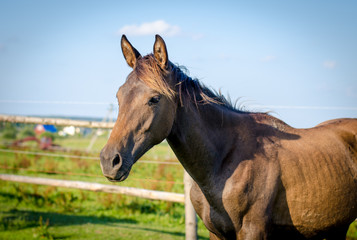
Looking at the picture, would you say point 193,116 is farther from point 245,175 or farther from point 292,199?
point 292,199

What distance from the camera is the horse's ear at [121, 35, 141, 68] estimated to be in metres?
2.41

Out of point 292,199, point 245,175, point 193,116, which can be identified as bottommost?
point 292,199

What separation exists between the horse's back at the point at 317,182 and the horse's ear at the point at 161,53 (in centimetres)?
119

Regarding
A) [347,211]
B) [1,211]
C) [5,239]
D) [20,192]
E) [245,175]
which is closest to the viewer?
[245,175]

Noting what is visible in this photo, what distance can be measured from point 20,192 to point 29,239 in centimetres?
250

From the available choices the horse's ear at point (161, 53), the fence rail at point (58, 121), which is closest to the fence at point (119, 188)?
the fence rail at point (58, 121)

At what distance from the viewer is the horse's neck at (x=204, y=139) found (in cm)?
235

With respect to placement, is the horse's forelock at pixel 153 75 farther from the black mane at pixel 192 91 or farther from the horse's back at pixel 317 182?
the horse's back at pixel 317 182

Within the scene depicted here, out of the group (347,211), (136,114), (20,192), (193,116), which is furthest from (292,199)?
(20,192)

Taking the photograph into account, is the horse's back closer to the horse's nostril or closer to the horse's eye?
the horse's eye

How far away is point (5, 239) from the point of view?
4.56m

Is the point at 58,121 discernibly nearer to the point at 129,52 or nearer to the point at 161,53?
the point at 129,52

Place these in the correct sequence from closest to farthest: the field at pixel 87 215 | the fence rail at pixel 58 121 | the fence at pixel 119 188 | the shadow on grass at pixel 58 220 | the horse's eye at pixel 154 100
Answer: the horse's eye at pixel 154 100, the fence at pixel 119 188, the fence rail at pixel 58 121, the field at pixel 87 215, the shadow on grass at pixel 58 220

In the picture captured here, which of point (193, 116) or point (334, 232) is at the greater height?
point (193, 116)
